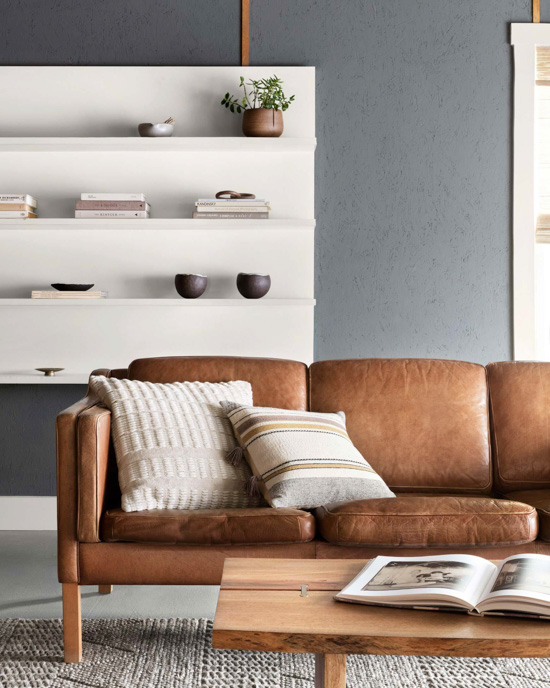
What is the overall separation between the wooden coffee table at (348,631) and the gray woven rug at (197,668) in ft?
2.33

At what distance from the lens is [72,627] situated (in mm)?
2215

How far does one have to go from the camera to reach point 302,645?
129cm

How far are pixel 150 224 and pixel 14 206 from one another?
67 centimetres

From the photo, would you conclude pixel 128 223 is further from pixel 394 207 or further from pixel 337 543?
pixel 337 543

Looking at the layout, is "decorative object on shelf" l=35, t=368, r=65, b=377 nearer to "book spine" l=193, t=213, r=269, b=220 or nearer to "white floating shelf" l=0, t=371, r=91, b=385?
"white floating shelf" l=0, t=371, r=91, b=385

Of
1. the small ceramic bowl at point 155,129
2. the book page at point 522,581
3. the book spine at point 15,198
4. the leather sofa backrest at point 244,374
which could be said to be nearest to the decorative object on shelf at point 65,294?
the book spine at point 15,198

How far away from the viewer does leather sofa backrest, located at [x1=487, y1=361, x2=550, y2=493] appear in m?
2.79

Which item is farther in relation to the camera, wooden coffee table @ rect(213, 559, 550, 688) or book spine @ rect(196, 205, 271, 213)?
book spine @ rect(196, 205, 271, 213)

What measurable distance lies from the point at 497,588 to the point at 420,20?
11.0 feet

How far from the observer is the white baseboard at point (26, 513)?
3.89 meters

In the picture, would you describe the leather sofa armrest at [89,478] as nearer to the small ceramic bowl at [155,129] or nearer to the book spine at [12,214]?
the book spine at [12,214]

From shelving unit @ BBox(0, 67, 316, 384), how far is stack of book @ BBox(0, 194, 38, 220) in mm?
140

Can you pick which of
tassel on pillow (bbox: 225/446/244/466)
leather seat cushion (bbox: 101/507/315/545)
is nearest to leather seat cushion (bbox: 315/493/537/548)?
leather seat cushion (bbox: 101/507/315/545)

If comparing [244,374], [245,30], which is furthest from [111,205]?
[244,374]
